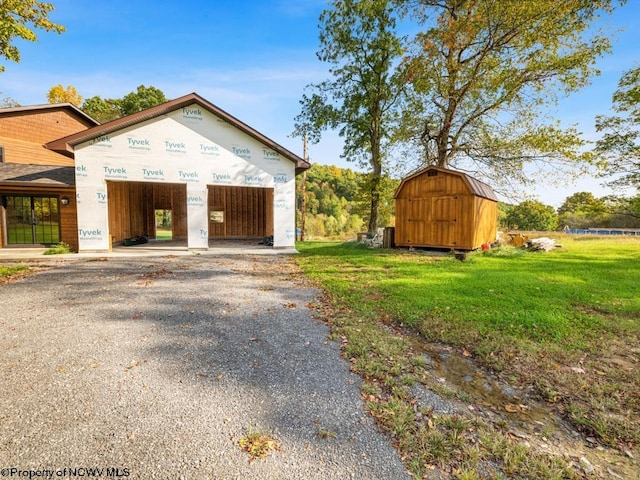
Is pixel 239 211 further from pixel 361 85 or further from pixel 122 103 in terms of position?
pixel 122 103

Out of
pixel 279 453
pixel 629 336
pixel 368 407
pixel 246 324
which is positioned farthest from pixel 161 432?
pixel 629 336

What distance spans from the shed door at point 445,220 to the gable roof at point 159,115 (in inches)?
234

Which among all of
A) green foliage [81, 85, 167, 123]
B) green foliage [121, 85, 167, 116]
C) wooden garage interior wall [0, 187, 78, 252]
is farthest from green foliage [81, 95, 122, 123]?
wooden garage interior wall [0, 187, 78, 252]

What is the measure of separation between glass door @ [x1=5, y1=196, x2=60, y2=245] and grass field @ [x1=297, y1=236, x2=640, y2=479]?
38.2 ft

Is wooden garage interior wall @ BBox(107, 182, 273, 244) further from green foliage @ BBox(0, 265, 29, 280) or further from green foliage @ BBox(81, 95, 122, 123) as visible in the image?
green foliage @ BBox(81, 95, 122, 123)

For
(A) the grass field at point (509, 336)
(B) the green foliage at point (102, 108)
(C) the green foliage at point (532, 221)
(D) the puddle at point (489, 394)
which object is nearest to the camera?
(A) the grass field at point (509, 336)

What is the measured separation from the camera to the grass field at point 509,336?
7.92 ft

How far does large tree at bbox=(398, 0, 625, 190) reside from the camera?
38.7 feet

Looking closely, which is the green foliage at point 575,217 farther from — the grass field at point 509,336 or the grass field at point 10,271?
the grass field at point 10,271

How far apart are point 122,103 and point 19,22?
1190 inches

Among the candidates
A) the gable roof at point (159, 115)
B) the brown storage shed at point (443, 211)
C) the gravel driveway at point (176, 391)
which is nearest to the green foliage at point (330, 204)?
the gable roof at point (159, 115)

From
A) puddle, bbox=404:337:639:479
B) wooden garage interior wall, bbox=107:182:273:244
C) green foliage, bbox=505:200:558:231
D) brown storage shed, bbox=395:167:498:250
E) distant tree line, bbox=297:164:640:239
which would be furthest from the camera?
green foliage, bbox=505:200:558:231

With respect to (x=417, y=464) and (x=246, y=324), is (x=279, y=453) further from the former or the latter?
(x=246, y=324)

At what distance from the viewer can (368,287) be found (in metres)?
6.64
